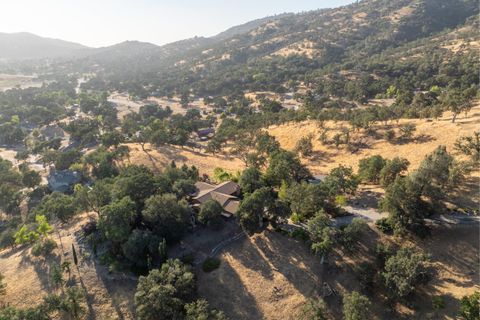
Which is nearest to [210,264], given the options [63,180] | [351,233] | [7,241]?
[351,233]

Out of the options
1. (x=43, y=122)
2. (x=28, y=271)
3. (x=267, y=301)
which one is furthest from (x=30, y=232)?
(x=43, y=122)

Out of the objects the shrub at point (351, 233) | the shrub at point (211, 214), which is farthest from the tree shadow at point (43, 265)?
the shrub at point (351, 233)

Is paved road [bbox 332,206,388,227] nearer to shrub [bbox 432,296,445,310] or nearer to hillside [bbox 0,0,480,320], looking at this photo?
hillside [bbox 0,0,480,320]

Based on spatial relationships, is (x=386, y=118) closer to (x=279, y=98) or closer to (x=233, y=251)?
(x=233, y=251)

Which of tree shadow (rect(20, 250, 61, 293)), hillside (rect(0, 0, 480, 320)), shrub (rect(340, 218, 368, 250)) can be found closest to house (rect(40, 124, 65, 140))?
hillside (rect(0, 0, 480, 320))

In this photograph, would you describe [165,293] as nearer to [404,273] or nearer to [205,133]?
[404,273]

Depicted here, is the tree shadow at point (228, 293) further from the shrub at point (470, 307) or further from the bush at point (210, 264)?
the shrub at point (470, 307)
